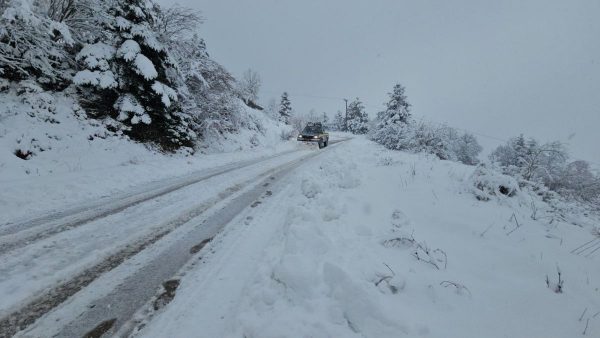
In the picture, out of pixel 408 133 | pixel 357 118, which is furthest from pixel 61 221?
pixel 357 118

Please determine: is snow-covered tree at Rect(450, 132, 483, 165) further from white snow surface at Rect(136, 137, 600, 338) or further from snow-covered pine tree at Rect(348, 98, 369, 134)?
white snow surface at Rect(136, 137, 600, 338)

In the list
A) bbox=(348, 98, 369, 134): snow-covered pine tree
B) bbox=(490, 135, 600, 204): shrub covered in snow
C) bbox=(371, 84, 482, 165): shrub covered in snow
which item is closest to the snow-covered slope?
bbox=(490, 135, 600, 204): shrub covered in snow

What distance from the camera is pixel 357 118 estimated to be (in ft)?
205

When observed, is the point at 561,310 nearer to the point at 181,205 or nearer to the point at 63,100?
the point at 181,205

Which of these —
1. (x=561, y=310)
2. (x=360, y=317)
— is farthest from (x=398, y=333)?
(x=561, y=310)

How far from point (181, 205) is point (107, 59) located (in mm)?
8341

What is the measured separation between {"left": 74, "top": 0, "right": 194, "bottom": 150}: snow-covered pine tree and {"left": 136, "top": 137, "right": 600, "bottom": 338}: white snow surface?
333 inches

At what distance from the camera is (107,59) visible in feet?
34.9

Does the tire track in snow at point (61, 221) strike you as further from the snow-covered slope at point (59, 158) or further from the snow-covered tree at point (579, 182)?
the snow-covered tree at point (579, 182)

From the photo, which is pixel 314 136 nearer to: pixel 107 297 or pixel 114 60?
pixel 114 60

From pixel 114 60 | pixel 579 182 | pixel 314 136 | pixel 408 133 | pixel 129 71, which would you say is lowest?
pixel 579 182

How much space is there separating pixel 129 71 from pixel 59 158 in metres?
4.32

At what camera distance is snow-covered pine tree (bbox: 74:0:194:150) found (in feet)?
34.4

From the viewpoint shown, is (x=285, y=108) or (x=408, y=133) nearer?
(x=408, y=133)
